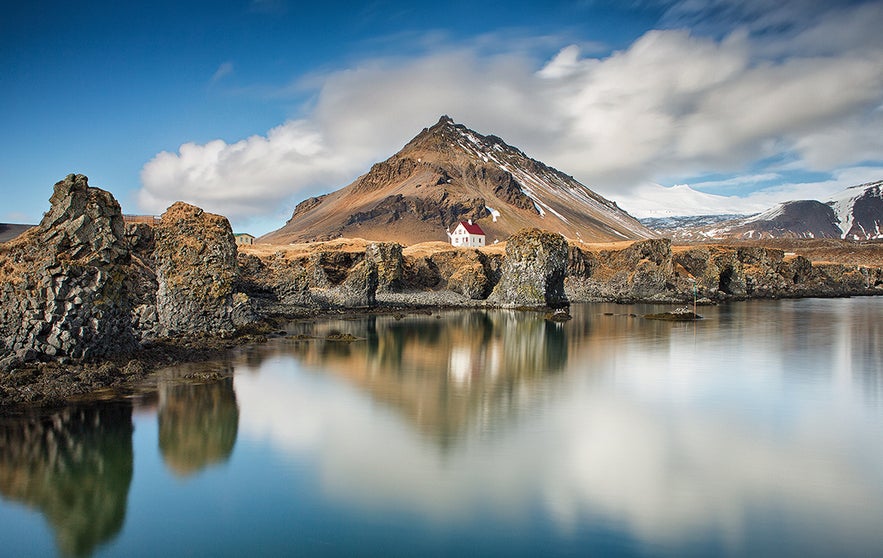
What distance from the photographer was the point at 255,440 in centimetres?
1452

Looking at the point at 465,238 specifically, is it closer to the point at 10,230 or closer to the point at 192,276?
the point at 10,230

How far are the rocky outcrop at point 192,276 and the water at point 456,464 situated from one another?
5.69 metres

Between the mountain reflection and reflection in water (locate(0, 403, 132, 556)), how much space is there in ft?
22.8

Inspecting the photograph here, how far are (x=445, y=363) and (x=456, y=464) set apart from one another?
13347 millimetres

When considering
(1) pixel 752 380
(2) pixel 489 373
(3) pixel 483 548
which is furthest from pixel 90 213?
(1) pixel 752 380

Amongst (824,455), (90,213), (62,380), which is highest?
(90,213)

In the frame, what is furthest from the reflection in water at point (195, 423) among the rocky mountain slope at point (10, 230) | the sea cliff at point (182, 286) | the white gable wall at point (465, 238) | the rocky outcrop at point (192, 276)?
the white gable wall at point (465, 238)

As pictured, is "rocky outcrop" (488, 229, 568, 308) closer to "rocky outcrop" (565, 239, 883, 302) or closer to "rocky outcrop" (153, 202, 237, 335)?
"rocky outcrop" (565, 239, 883, 302)

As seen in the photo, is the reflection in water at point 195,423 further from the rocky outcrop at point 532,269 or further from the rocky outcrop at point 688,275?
the rocky outcrop at point 688,275

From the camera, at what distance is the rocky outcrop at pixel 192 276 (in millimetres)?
28023

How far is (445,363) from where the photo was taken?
25969 mm

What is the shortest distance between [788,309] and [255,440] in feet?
183

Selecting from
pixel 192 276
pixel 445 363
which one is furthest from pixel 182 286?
pixel 445 363

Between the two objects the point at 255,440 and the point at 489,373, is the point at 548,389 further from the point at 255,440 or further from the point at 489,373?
the point at 255,440
